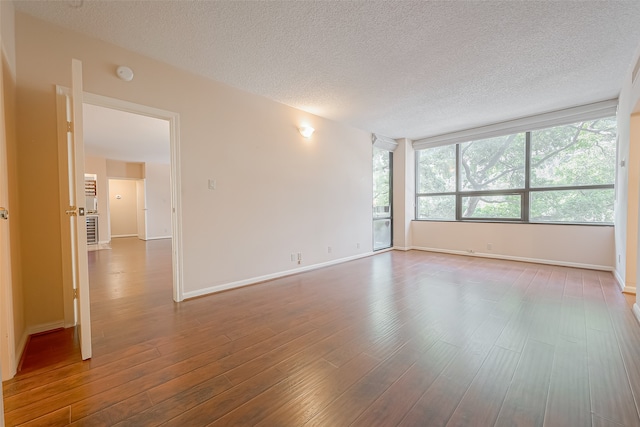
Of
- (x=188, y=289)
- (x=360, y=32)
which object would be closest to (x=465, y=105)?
(x=360, y=32)

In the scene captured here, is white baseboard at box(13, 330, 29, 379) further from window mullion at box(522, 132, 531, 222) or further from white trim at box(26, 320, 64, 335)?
window mullion at box(522, 132, 531, 222)

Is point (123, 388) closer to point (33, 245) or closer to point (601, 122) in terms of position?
point (33, 245)

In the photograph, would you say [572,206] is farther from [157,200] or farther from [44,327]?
[157,200]

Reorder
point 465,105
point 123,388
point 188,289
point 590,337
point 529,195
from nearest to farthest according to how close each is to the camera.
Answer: point 123,388 < point 590,337 < point 188,289 < point 465,105 < point 529,195

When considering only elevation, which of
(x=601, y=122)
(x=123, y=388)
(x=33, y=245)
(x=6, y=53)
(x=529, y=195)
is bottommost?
(x=123, y=388)

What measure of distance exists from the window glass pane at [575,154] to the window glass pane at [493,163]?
209 mm

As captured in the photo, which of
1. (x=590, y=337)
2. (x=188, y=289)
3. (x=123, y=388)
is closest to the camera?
(x=123, y=388)

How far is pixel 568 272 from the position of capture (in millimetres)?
3990

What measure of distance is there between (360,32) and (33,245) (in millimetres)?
3194

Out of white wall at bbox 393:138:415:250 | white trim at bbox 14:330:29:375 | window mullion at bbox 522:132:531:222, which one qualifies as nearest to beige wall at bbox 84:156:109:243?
white trim at bbox 14:330:29:375

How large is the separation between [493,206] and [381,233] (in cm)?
220

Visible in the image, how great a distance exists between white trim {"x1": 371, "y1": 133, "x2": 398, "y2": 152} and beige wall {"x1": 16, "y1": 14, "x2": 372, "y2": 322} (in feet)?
0.69

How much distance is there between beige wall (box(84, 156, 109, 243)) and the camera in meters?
7.48

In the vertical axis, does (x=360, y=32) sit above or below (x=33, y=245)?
above
